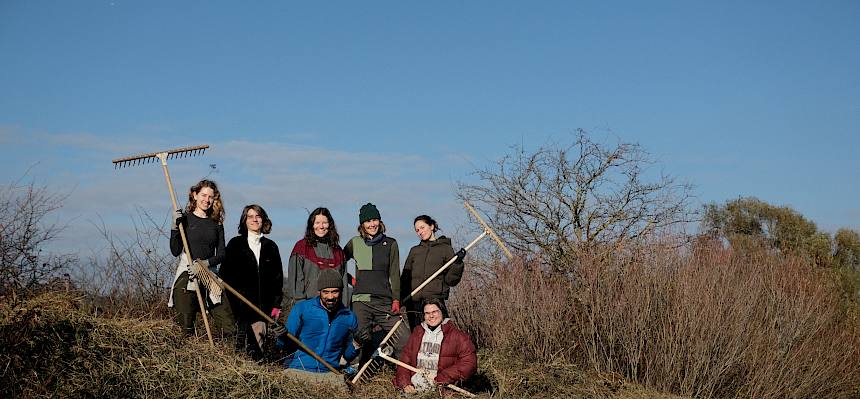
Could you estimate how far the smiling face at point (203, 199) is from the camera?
703cm

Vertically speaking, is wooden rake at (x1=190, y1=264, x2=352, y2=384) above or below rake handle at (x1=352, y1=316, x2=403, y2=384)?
above

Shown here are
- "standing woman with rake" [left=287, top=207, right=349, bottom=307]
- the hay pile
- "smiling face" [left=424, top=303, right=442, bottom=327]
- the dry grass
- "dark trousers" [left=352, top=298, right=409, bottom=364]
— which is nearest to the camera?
the hay pile

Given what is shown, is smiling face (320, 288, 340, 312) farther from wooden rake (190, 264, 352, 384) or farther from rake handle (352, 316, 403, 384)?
rake handle (352, 316, 403, 384)

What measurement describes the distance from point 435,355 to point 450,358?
0.42 ft

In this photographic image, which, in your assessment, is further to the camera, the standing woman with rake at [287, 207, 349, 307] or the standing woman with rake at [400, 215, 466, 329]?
the standing woman with rake at [400, 215, 466, 329]

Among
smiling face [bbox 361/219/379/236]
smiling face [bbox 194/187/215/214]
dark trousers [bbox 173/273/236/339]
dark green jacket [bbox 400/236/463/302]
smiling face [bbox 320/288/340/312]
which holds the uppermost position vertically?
smiling face [bbox 194/187/215/214]

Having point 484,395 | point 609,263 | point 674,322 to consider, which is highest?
point 609,263

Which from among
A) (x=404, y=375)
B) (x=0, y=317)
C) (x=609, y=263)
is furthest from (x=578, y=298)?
(x=0, y=317)

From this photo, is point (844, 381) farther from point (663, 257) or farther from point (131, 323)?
point (131, 323)

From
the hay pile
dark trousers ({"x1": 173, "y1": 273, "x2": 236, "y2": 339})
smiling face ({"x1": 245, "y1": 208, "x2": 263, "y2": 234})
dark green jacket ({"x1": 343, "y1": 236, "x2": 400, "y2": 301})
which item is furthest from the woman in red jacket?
smiling face ({"x1": 245, "y1": 208, "x2": 263, "y2": 234})

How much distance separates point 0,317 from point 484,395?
3481 millimetres

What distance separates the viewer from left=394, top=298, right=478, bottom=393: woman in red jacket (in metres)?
6.68

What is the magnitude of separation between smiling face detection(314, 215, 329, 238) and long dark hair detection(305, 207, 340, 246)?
0.03 meters

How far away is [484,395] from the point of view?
6.80m
